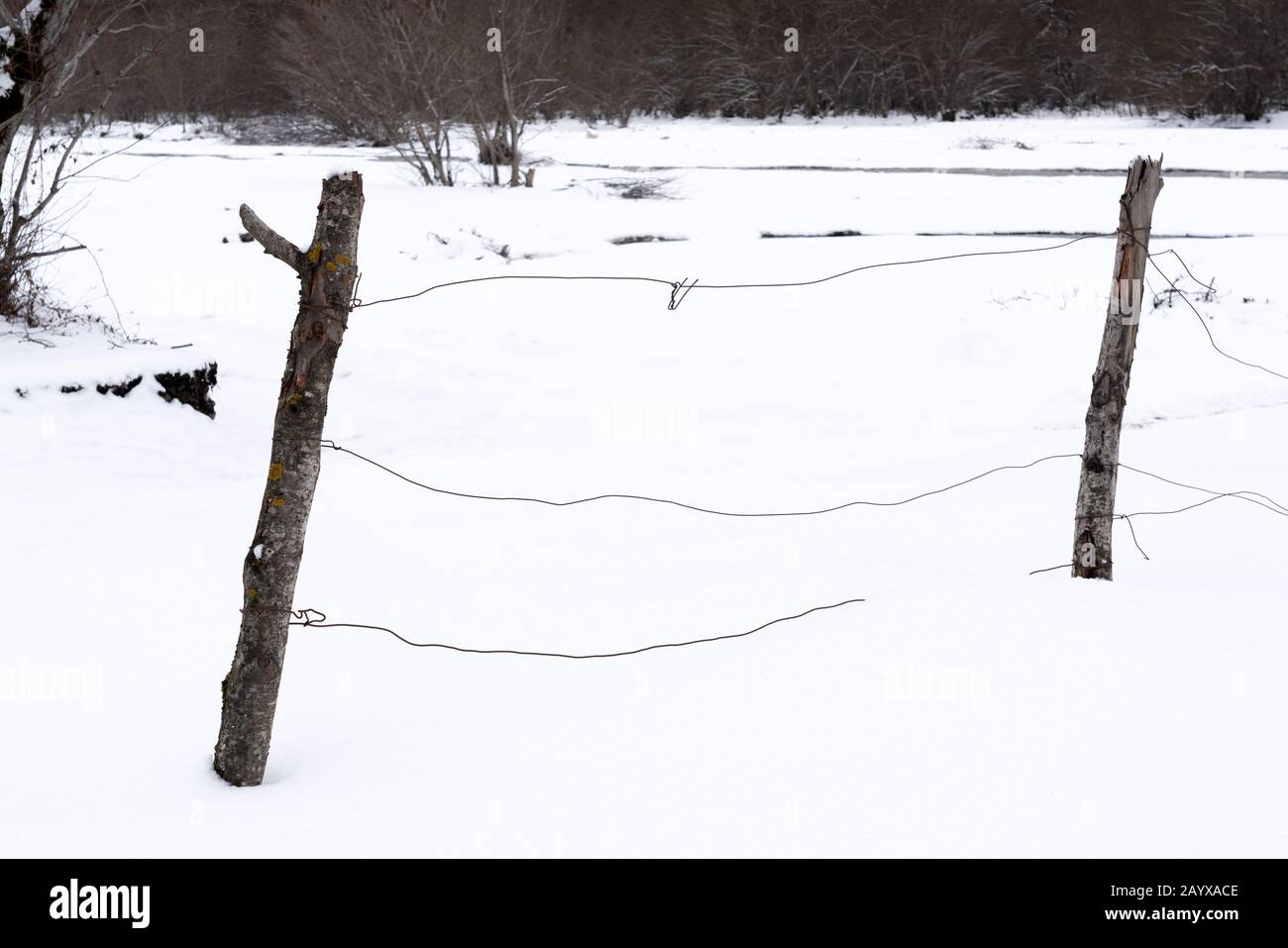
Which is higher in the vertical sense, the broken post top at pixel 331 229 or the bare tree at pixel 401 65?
the bare tree at pixel 401 65

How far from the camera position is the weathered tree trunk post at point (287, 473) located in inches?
101

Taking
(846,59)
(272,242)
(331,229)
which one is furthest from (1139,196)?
(846,59)

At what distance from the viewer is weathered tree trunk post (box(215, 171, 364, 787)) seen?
8.45 feet

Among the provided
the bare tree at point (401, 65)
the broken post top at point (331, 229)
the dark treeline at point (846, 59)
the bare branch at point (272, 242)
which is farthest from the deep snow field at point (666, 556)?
the dark treeline at point (846, 59)

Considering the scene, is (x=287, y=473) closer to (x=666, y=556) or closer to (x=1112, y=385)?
(x=666, y=556)

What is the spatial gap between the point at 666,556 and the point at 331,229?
254 centimetres

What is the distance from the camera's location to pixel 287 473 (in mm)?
2627

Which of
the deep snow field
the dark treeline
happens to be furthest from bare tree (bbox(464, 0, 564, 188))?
the dark treeline

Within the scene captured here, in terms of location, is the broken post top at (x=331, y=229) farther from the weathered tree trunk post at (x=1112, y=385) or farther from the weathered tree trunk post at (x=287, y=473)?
the weathered tree trunk post at (x=1112, y=385)

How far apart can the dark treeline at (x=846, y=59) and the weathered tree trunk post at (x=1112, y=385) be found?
1745cm

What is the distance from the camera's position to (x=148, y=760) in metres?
2.83

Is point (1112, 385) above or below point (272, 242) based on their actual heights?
below

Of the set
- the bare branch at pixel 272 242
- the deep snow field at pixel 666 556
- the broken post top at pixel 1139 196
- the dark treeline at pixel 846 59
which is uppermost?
the dark treeline at pixel 846 59
